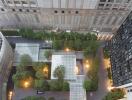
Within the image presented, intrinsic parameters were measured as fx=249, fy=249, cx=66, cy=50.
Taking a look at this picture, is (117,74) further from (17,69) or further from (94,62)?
(17,69)

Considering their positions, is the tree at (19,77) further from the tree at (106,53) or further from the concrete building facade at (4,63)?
the tree at (106,53)

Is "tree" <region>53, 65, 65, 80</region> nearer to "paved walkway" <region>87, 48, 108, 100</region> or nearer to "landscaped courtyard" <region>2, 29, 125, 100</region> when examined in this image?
"landscaped courtyard" <region>2, 29, 125, 100</region>

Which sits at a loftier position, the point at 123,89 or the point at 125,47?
the point at 125,47

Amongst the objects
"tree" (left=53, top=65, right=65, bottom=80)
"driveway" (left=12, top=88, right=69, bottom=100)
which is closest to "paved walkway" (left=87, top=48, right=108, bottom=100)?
"driveway" (left=12, top=88, right=69, bottom=100)

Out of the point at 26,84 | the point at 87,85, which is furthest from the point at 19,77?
the point at 87,85

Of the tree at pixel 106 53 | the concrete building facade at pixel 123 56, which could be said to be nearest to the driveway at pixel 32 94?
the concrete building facade at pixel 123 56

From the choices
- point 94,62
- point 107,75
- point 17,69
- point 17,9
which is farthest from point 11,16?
point 107,75

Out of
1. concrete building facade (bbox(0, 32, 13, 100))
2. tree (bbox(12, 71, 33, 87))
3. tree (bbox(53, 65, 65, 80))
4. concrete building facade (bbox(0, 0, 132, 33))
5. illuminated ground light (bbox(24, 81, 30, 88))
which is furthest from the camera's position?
illuminated ground light (bbox(24, 81, 30, 88))
